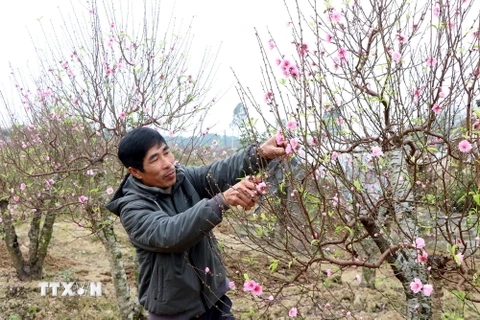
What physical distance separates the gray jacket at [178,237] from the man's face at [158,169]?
0.05 m

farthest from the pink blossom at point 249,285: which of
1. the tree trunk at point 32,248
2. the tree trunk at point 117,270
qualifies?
the tree trunk at point 32,248

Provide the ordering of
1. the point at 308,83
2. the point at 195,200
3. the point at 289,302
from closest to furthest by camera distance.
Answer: the point at 308,83
the point at 195,200
the point at 289,302

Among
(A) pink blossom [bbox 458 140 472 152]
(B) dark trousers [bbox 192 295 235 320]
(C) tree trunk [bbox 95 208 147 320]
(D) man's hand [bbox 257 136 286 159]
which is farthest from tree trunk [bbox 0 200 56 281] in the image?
(A) pink blossom [bbox 458 140 472 152]

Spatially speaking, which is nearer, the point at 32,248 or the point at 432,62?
the point at 432,62

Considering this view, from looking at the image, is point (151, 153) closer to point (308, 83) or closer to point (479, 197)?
point (308, 83)

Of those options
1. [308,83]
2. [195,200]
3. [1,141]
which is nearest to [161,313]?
[195,200]

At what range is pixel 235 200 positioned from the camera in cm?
171

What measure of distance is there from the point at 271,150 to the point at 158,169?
56cm

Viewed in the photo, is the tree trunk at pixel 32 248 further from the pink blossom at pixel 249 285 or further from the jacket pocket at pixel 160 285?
the pink blossom at pixel 249 285

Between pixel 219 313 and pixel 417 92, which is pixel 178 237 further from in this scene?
pixel 417 92

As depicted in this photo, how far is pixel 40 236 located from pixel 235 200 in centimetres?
584

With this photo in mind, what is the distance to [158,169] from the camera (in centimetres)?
206

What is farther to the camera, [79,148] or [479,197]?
[79,148]

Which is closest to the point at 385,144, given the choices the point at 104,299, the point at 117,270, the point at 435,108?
the point at 435,108
